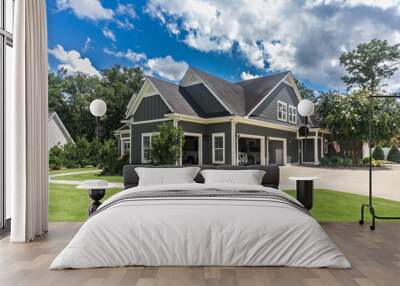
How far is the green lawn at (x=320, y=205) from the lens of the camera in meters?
4.39

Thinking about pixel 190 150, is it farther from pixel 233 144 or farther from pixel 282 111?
pixel 282 111

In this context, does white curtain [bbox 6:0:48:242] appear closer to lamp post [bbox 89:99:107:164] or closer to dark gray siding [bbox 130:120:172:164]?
lamp post [bbox 89:99:107:164]

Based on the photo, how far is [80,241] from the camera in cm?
242

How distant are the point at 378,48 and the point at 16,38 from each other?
489cm

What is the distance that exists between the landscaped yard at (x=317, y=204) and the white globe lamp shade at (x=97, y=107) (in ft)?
3.08

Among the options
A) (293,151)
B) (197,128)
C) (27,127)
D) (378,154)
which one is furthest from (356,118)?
(27,127)

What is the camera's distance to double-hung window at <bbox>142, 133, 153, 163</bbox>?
473cm

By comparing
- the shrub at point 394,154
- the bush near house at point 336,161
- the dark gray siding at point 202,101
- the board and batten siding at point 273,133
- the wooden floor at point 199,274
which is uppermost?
the dark gray siding at point 202,101

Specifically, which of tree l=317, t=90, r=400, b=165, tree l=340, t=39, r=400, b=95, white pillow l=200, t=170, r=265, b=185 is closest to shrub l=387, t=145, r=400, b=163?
tree l=317, t=90, r=400, b=165

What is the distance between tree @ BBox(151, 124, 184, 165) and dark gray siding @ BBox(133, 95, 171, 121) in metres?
0.25

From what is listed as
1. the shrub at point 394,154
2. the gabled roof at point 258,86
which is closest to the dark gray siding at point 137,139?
Result: the gabled roof at point 258,86

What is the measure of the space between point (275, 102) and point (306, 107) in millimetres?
521

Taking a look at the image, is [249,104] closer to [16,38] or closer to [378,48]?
[378,48]

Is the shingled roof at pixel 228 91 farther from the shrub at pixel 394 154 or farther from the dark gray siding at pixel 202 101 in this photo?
the shrub at pixel 394 154
